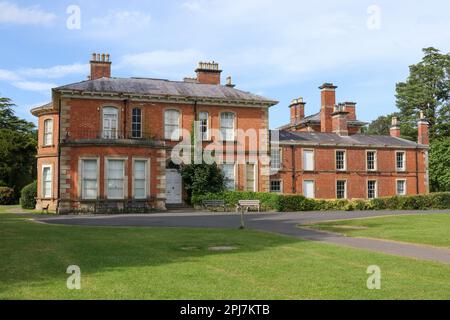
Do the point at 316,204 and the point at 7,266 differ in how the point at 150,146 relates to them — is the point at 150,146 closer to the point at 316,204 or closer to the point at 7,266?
the point at 316,204

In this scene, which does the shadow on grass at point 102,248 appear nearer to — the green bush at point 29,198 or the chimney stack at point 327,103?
the green bush at point 29,198

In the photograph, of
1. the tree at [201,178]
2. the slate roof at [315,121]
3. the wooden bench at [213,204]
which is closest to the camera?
the wooden bench at [213,204]

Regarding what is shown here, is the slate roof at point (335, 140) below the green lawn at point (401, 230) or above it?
above

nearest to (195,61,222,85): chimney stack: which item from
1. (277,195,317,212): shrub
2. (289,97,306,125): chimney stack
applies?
(277,195,317,212): shrub

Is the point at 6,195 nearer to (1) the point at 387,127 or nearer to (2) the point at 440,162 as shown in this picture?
(2) the point at 440,162

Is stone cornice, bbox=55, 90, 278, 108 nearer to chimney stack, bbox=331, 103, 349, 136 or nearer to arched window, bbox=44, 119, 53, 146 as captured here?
arched window, bbox=44, 119, 53, 146

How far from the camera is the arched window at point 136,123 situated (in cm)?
3494

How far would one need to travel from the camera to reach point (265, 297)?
24.3 feet

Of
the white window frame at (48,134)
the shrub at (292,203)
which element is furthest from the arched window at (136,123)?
the shrub at (292,203)

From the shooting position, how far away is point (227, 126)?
37.0m

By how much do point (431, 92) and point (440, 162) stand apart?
17.9 meters

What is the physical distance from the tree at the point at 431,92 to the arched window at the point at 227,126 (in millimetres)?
34621

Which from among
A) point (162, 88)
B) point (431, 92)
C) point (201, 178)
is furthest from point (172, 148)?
point (431, 92)

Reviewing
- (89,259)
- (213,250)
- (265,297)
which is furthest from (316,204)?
(265,297)
